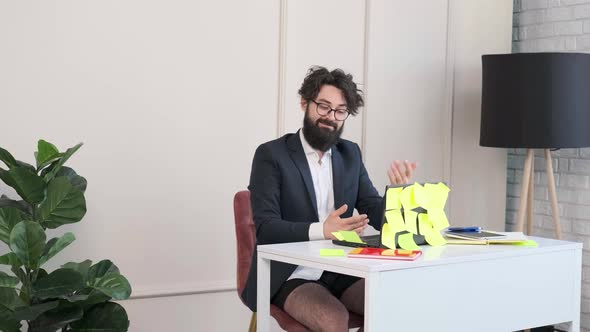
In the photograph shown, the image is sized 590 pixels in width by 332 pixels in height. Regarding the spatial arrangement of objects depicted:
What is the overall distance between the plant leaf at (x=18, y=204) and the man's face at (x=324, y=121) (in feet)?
3.37

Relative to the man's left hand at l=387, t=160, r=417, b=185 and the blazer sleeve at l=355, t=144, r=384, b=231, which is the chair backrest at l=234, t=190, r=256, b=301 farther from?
the man's left hand at l=387, t=160, r=417, b=185

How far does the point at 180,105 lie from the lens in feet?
12.6

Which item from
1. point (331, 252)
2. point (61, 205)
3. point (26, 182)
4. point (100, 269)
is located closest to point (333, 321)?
point (331, 252)

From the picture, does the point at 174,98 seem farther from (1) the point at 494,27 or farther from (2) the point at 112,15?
(1) the point at 494,27

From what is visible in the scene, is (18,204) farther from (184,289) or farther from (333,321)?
(333,321)

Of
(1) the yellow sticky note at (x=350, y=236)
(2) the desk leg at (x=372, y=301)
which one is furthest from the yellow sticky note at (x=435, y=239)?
(2) the desk leg at (x=372, y=301)

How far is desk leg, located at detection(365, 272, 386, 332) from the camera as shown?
238cm

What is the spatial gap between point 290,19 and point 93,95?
1.06 metres

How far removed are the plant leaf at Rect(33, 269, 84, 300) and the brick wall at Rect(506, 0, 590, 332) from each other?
2.71 metres

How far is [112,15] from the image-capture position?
143 inches

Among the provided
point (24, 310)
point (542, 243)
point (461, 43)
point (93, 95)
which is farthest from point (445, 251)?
point (461, 43)

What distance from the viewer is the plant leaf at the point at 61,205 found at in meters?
3.03

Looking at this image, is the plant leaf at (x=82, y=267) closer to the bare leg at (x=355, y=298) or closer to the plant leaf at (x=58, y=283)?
the plant leaf at (x=58, y=283)

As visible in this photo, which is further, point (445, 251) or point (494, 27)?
point (494, 27)
